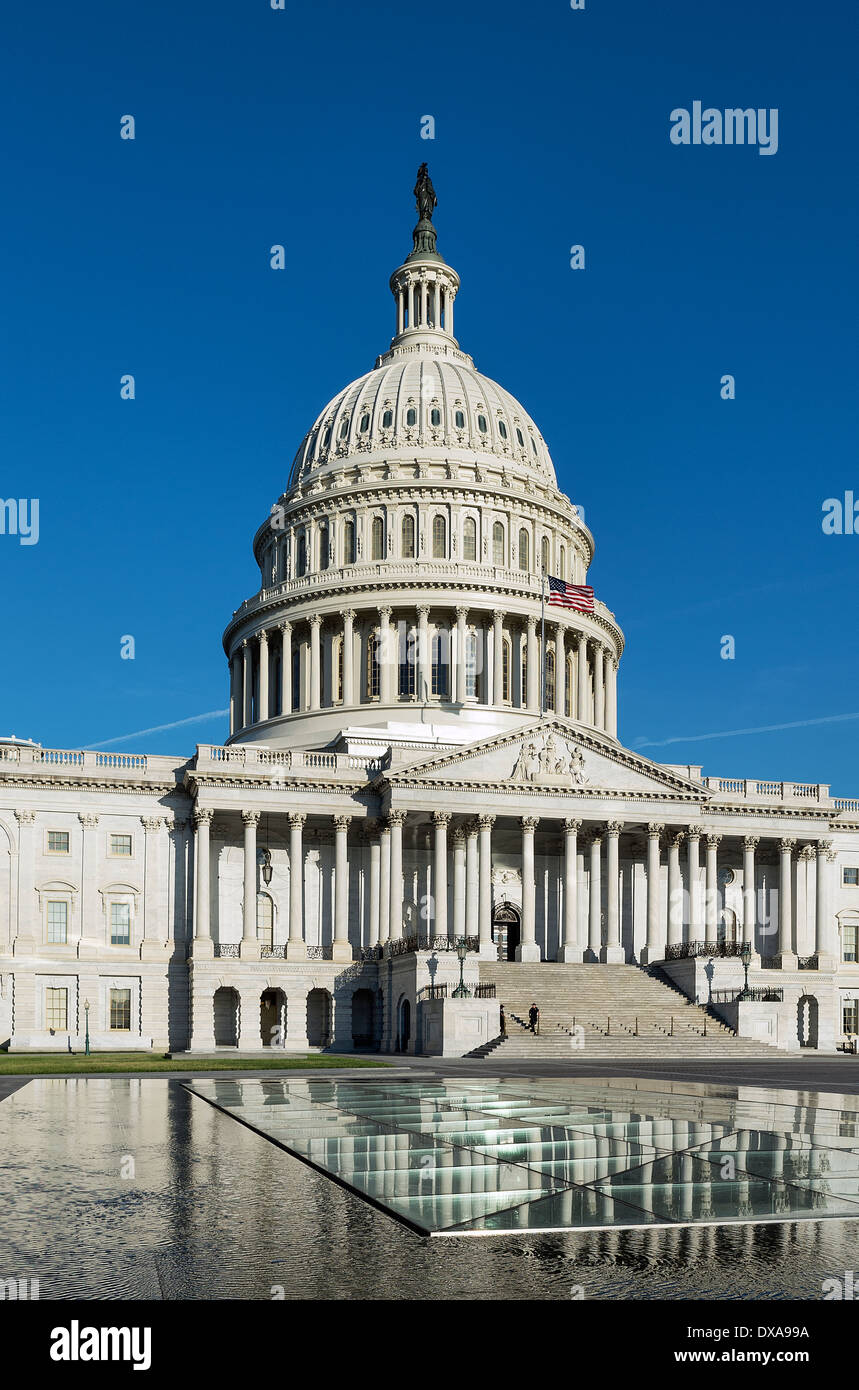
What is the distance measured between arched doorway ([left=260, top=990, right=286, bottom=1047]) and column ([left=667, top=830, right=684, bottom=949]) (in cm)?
2242

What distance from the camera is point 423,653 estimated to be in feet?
322

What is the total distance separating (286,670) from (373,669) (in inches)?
258

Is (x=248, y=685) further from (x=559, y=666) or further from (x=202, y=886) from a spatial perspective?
(x=202, y=886)

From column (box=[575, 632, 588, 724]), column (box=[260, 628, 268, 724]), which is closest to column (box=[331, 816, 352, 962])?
column (box=[260, 628, 268, 724])

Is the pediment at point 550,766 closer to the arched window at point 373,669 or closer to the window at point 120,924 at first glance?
the window at point 120,924

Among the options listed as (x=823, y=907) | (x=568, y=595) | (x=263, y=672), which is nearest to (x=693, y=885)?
(x=823, y=907)

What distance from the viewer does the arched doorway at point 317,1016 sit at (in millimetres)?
78938

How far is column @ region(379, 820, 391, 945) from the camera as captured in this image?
3095 inches

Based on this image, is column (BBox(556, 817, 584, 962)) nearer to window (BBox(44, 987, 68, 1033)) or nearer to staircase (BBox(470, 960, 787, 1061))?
staircase (BBox(470, 960, 787, 1061))

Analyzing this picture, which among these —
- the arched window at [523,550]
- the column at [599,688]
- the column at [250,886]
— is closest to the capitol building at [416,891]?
the column at [250,886]

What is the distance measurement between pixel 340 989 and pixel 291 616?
3308 cm
